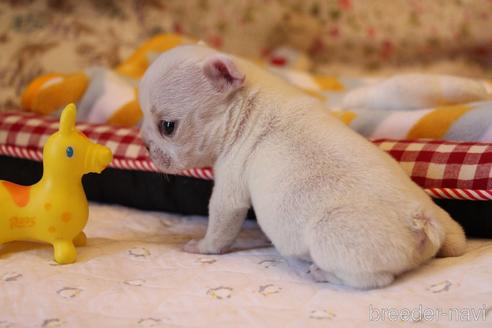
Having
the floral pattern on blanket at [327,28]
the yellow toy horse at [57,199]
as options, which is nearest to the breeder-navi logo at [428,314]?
the yellow toy horse at [57,199]

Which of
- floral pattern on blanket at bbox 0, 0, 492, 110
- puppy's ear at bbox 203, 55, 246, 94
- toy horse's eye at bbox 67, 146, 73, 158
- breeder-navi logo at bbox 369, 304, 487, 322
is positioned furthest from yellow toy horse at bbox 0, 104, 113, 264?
floral pattern on blanket at bbox 0, 0, 492, 110

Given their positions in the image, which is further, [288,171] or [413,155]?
[413,155]

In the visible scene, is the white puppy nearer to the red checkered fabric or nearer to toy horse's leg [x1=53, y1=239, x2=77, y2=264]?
the red checkered fabric

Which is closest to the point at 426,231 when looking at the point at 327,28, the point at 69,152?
the point at 69,152

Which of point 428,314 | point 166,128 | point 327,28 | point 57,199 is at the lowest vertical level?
point 428,314

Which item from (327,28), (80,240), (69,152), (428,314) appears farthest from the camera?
(327,28)

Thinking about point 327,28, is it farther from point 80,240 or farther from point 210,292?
point 210,292

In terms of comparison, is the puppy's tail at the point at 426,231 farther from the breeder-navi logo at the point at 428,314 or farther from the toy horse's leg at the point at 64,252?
the toy horse's leg at the point at 64,252
